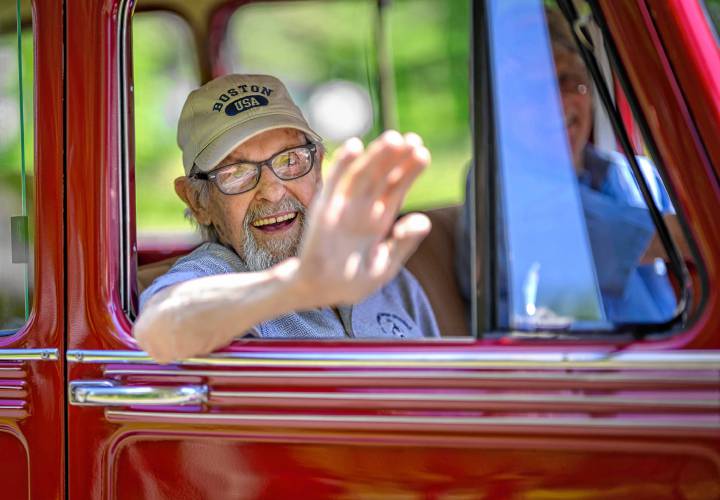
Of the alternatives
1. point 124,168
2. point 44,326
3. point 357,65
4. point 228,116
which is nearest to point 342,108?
point 357,65

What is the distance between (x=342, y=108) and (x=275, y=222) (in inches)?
29.6

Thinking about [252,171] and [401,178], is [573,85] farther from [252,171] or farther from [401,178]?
[252,171]

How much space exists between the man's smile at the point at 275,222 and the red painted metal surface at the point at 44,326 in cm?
56

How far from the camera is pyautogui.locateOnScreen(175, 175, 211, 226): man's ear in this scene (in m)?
2.39

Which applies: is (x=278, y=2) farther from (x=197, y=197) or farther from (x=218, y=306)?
(x=218, y=306)

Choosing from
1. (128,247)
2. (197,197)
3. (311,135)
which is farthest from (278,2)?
(128,247)

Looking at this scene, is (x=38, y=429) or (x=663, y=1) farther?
(x=38, y=429)

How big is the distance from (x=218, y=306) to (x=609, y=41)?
79cm

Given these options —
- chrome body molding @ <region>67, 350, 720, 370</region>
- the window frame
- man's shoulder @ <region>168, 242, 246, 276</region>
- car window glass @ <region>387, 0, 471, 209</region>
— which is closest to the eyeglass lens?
man's shoulder @ <region>168, 242, 246, 276</region>

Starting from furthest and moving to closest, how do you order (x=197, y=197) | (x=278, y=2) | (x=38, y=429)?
(x=278, y=2)
(x=197, y=197)
(x=38, y=429)

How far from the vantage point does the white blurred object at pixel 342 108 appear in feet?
9.45

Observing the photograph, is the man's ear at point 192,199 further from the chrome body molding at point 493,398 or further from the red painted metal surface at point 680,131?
the red painted metal surface at point 680,131

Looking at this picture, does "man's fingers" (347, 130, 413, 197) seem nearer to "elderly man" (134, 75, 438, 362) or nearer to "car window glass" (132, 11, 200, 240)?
"elderly man" (134, 75, 438, 362)

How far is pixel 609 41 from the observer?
160 centimetres
